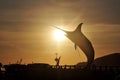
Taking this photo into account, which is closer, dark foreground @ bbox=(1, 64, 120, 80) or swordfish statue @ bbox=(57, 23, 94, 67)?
dark foreground @ bbox=(1, 64, 120, 80)

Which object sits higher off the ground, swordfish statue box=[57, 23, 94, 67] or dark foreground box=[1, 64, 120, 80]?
swordfish statue box=[57, 23, 94, 67]

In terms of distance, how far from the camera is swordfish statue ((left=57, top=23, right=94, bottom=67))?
72931 millimetres

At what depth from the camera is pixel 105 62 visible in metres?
195

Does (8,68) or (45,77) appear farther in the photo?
(8,68)

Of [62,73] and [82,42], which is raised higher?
[82,42]

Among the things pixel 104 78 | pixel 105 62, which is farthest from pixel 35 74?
pixel 105 62

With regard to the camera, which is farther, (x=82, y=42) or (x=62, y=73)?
(x=82, y=42)

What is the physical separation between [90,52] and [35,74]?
39.4ft

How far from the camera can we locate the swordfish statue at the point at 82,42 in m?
72.9

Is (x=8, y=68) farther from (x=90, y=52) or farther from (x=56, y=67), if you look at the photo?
(x=90, y=52)

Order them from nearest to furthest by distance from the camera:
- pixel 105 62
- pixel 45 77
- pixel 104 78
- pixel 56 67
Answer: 1. pixel 104 78
2. pixel 45 77
3. pixel 56 67
4. pixel 105 62

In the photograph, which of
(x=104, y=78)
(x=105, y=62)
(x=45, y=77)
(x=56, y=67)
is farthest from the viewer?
(x=105, y=62)

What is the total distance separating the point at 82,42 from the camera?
75.0m

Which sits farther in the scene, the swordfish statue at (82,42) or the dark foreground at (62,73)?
the swordfish statue at (82,42)
